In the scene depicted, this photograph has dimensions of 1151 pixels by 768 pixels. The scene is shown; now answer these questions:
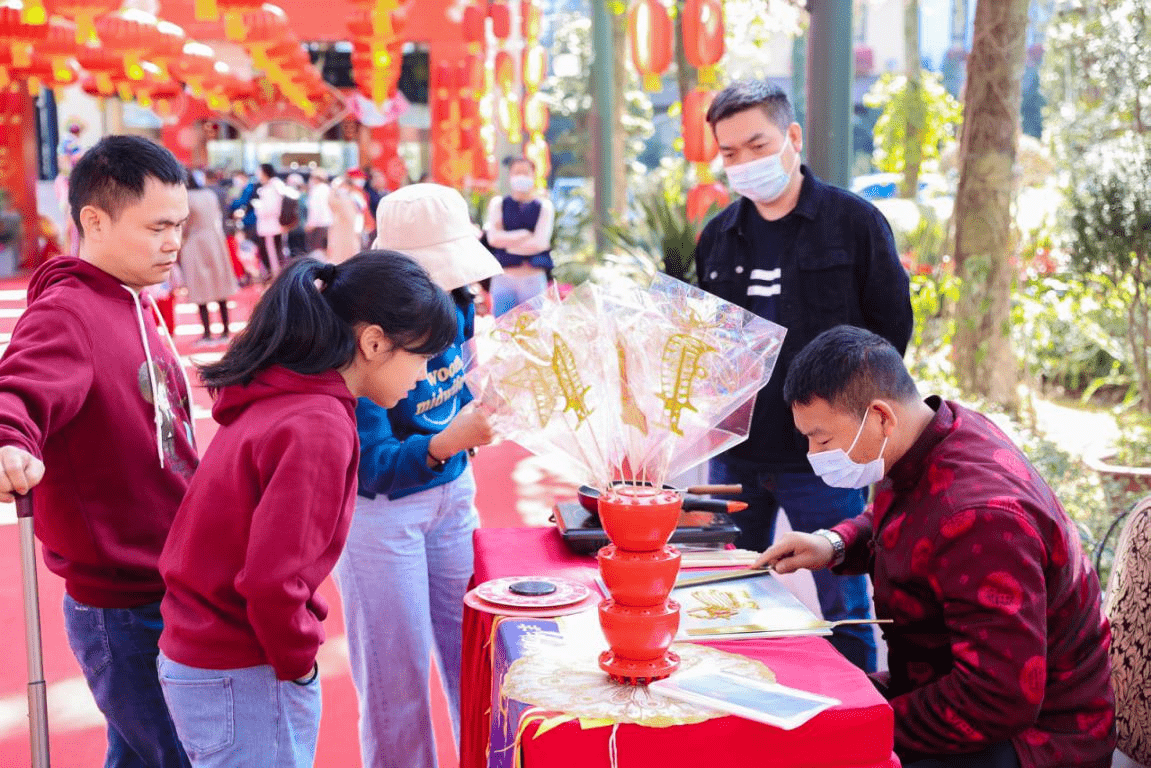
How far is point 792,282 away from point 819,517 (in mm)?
562

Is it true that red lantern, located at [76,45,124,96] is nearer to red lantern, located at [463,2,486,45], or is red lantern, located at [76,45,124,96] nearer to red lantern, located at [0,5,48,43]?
red lantern, located at [0,5,48,43]

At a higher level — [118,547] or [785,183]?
[785,183]

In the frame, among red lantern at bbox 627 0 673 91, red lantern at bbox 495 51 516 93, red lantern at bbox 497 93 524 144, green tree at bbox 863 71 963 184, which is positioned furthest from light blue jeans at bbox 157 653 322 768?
red lantern at bbox 497 93 524 144

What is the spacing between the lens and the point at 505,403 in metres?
1.69

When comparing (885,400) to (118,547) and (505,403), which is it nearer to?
(505,403)

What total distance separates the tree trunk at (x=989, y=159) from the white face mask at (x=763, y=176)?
A: 2.54 meters

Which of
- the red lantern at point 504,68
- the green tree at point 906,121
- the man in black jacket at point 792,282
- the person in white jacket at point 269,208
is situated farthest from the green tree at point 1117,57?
the person in white jacket at point 269,208

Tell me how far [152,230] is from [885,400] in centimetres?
127

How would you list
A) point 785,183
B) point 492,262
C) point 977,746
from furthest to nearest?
point 785,183
point 492,262
point 977,746

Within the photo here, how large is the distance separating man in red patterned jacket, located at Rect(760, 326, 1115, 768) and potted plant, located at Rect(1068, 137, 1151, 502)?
274 cm

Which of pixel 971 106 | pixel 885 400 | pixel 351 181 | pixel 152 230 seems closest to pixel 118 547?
pixel 152 230

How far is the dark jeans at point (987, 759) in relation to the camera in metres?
1.71

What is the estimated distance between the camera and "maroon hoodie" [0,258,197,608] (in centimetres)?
184

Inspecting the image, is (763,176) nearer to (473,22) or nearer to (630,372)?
(630,372)
